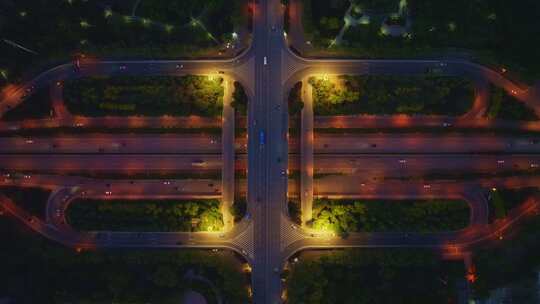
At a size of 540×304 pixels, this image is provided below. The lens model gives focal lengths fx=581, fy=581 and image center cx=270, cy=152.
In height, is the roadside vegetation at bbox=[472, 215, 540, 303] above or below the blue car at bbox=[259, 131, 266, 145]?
below

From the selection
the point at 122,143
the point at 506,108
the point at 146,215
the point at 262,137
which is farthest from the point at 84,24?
the point at 506,108

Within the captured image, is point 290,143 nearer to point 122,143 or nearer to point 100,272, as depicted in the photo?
point 122,143

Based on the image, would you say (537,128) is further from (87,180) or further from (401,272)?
(87,180)

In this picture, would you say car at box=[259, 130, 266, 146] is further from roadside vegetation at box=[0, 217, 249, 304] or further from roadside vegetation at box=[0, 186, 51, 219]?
roadside vegetation at box=[0, 186, 51, 219]

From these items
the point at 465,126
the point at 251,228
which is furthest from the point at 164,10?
the point at 465,126

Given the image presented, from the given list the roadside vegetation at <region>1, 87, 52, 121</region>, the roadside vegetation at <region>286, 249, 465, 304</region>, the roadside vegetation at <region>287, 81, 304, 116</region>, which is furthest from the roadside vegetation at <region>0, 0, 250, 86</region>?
the roadside vegetation at <region>286, 249, 465, 304</region>

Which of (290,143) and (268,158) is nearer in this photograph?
(268,158)
